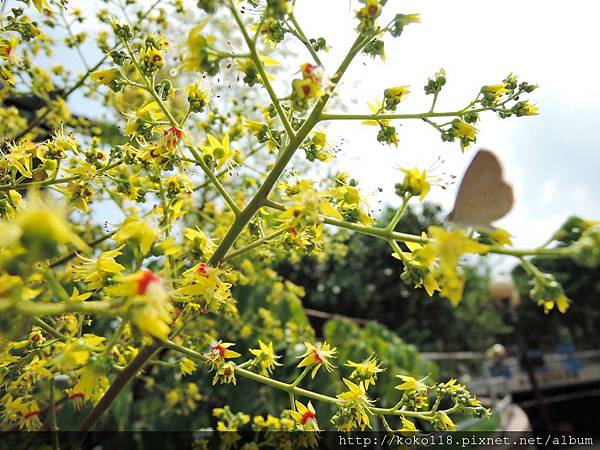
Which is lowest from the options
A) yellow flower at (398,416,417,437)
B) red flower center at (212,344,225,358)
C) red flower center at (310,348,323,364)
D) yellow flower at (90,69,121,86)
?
yellow flower at (398,416,417,437)

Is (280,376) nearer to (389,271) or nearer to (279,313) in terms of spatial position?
(279,313)

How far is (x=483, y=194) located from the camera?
38.3 inches

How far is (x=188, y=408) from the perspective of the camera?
3.41 metres

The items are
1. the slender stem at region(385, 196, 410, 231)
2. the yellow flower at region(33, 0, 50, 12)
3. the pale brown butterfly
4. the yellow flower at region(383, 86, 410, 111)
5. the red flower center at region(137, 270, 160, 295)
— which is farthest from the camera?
the yellow flower at region(33, 0, 50, 12)

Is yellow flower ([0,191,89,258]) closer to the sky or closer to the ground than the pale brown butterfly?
closer to the ground

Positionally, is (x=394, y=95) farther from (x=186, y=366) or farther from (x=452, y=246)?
(x=186, y=366)

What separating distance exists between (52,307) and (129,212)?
66.5 inches

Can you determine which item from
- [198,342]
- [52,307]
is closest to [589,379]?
[198,342]

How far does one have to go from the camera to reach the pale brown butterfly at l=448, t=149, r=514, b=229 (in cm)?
96

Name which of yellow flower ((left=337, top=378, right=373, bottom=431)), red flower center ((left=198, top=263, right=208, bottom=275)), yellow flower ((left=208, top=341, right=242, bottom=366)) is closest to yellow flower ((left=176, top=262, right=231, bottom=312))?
red flower center ((left=198, top=263, right=208, bottom=275))

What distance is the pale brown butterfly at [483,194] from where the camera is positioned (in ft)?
3.15

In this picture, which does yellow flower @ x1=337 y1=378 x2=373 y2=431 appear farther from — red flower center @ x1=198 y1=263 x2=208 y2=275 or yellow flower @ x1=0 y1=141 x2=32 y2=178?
yellow flower @ x1=0 y1=141 x2=32 y2=178

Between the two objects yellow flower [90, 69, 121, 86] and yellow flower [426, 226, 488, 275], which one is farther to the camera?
yellow flower [90, 69, 121, 86]

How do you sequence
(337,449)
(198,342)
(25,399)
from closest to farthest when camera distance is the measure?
(25,399) < (198,342) < (337,449)
